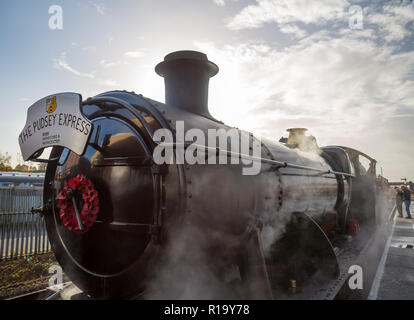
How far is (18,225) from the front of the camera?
7480mm

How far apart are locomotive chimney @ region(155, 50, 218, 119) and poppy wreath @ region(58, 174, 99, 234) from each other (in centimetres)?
152

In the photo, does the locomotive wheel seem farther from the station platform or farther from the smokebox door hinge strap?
the smokebox door hinge strap

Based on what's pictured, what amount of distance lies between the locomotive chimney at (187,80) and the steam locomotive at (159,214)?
0.04 meters

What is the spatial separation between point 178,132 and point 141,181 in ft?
1.67

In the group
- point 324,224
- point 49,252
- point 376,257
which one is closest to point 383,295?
point 324,224

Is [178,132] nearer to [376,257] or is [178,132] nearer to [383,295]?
[383,295]

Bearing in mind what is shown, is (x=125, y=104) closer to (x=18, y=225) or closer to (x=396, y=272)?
(x=396, y=272)

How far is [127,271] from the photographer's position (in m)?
2.28

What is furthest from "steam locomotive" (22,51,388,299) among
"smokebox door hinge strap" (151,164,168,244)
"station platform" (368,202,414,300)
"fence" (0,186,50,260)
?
"fence" (0,186,50,260)

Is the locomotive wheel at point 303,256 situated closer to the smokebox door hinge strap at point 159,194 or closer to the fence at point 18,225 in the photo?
the smokebox door hinge strap at point 159,194

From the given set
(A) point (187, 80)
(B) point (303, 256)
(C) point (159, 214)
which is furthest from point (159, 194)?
(B) point (303, 256)

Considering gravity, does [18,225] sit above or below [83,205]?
below

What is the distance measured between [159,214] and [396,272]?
5939 millimetres

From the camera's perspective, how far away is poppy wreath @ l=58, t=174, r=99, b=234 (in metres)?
2.39
